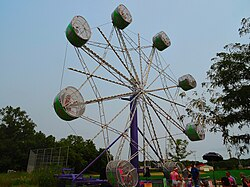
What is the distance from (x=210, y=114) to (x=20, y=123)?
4543 cm

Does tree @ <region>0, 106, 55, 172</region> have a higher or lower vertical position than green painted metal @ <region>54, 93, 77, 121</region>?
higher

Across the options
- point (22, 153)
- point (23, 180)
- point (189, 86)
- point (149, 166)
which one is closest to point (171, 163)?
point (149, 166)

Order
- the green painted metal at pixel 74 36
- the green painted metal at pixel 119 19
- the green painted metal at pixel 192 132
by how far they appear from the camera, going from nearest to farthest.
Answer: the green painted metal at pixel 74 36 < the green painted metal at pixel 119 19 < the green painted metal at pixel 192 132

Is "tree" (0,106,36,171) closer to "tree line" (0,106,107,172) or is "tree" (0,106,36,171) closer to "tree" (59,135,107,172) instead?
"tree line" (0,106,107,172)

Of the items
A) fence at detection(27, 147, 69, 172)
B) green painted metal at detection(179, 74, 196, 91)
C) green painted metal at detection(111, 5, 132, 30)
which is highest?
green painted metal at detection(111, 5, 132, 30)

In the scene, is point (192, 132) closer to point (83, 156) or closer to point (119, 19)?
point (119, 19)

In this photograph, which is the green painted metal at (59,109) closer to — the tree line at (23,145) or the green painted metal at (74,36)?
the green painted metal at (74,36)

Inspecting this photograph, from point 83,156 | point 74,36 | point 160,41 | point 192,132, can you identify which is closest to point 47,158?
point 192,132

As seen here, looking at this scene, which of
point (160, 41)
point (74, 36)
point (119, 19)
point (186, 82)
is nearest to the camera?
point (74, 36)

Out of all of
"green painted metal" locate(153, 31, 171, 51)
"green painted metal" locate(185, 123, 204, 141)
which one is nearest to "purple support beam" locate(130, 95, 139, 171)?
"green painted metal" locate(185, 123, 204, 141)

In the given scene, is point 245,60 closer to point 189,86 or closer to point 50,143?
point 189,86

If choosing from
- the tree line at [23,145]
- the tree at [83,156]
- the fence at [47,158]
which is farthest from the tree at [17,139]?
the fence at [47,158]

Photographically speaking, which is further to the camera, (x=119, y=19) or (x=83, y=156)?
→ (x=83, y=156)

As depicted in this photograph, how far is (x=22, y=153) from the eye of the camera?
47438 millimetres
